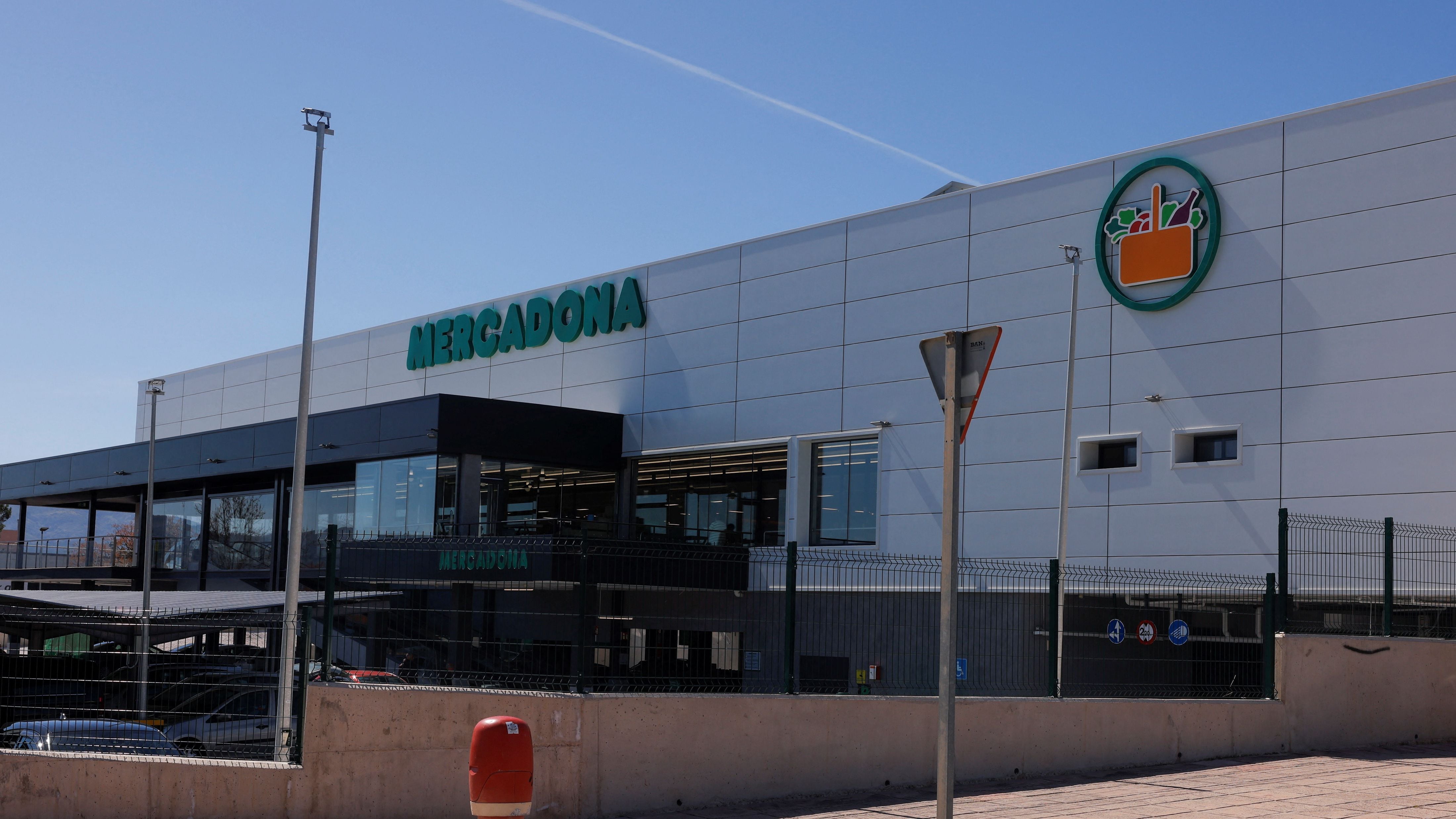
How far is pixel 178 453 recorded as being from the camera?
46.6 meters

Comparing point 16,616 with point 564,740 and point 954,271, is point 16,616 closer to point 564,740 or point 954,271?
point 564,740

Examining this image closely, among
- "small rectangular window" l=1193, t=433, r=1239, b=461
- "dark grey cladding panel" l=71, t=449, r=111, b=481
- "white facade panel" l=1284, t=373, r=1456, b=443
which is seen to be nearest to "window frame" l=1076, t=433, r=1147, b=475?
"small rectangular window" l=1193, t=433, r=1239, b=461

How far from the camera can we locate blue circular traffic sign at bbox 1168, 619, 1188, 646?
19438mm

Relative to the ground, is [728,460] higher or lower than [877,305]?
lower

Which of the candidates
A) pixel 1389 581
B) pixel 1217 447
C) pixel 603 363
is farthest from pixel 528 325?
pixel 1389 581

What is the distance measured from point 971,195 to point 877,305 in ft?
11.7

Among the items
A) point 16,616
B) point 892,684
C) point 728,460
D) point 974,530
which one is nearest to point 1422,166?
point 974,530

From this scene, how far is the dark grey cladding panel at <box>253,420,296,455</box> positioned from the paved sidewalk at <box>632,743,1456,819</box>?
31.1m

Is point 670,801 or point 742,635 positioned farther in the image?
point 742,635

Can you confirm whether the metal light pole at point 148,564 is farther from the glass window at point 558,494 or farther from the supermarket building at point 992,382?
the glass window at point 558,494

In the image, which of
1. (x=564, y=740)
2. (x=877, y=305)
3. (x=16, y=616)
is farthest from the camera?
(x=877, y=305)

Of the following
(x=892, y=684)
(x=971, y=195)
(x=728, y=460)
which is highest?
(x=971, y=195)

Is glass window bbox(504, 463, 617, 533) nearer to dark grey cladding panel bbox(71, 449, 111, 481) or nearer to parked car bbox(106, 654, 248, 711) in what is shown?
dark grey cladding panel bbox(71, 449, 111, 481)

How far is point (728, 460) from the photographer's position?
119 feet
